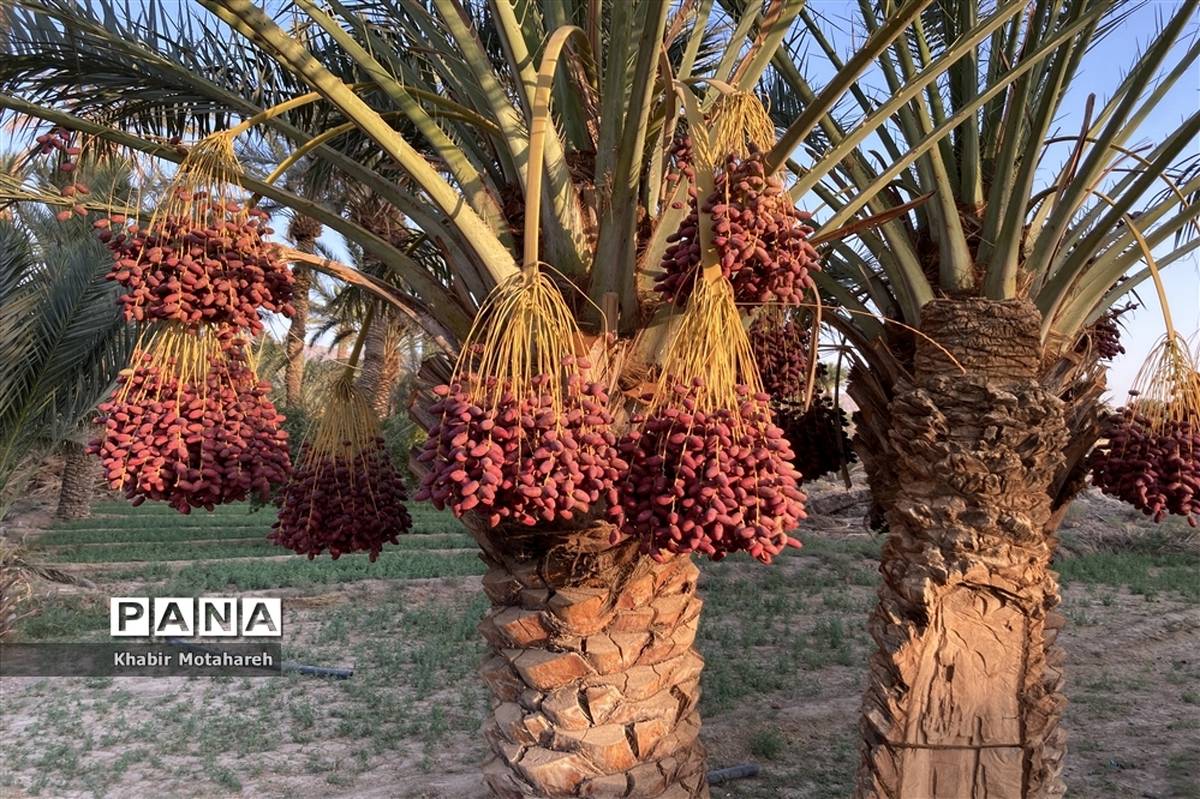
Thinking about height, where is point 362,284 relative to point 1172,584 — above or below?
above

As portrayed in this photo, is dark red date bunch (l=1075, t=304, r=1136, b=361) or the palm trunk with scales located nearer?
the palm trunk with scales

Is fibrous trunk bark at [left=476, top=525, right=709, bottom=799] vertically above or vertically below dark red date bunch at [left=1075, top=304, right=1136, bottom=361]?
below

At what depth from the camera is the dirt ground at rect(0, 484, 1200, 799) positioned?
16.2 ft

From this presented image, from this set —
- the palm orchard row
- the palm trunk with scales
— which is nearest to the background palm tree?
the palm orchard row

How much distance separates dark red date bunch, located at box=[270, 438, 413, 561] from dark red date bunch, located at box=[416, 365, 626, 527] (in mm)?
1032

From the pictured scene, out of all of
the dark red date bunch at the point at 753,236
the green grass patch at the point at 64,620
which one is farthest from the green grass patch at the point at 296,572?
the dark red date bunch at the point at 753,236

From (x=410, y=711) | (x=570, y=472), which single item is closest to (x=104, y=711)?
(x=410, y=711)

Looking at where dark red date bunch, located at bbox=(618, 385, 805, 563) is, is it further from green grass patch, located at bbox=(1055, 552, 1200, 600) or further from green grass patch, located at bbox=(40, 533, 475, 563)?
green grass patch, located at bbox=(40, 533, 475, 563)

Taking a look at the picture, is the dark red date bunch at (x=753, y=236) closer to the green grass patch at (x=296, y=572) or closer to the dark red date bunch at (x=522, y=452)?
the dark red date bunch at (x=522, y=452)

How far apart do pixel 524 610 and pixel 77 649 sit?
260 inches

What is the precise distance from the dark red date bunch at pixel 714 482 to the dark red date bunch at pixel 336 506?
1.21m

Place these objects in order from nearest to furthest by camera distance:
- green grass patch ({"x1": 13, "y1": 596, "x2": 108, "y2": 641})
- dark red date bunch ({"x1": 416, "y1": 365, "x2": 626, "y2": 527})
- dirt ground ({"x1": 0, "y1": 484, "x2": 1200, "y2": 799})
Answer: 1. dark red date bunch ({"x1": 416, "y1": 365, "x2": 626, "y2": 527})
2. dirt ground ({"x1": 0, "y1": 484, "x2": 1200, "y2": 799})
3. green grass patch ({"x1": 13, "y1": 596, "x2": 108, "y2": 641})

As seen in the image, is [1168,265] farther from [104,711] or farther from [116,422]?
[104,711]

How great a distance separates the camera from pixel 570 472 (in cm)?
182
